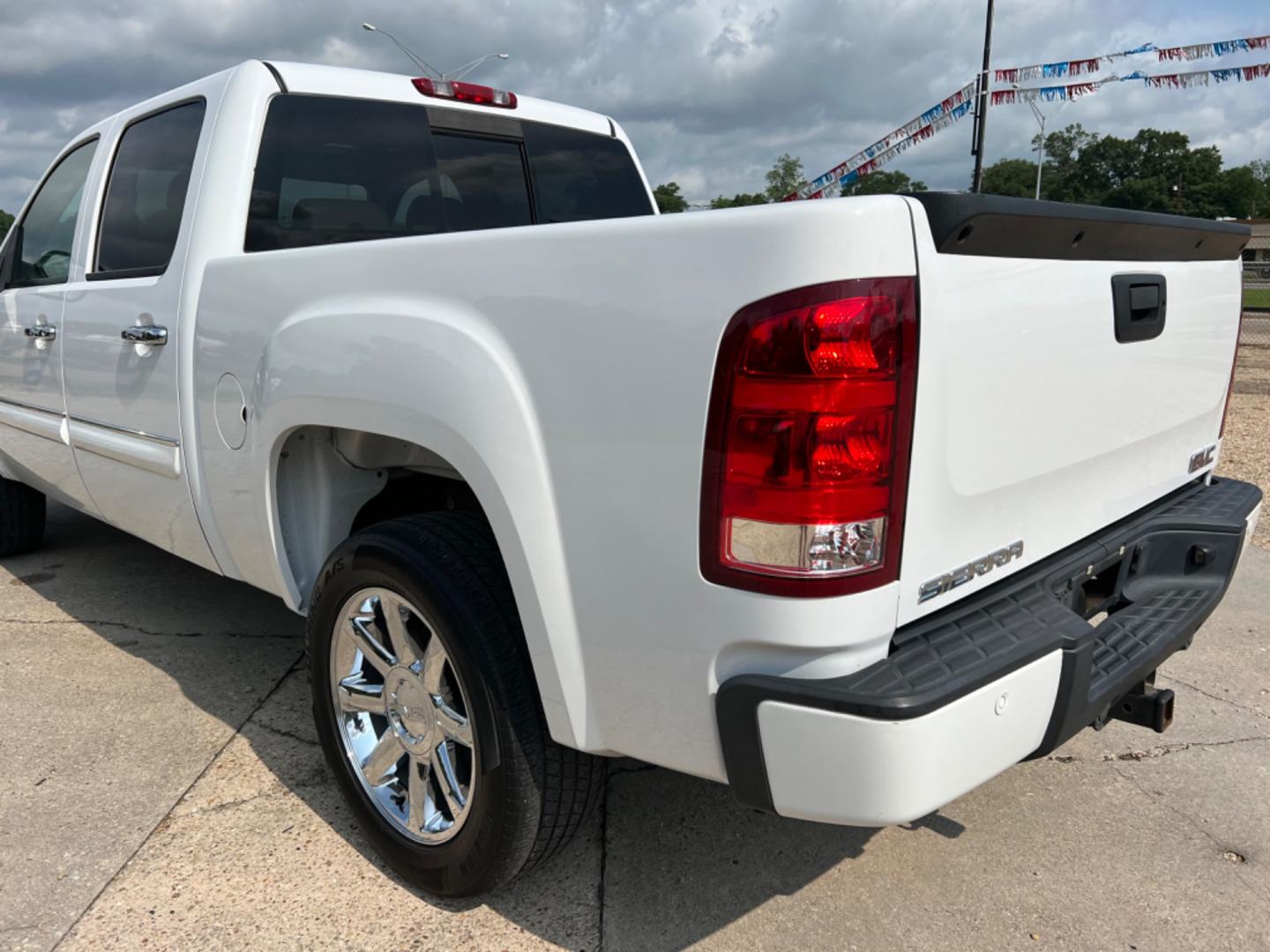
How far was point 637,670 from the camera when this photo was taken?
1.79 meters

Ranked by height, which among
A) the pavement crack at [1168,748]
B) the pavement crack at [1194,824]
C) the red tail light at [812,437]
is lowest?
the pavement crack at [1194,824]

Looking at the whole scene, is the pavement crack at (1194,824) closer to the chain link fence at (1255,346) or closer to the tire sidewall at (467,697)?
the tire sidewall at (467,697)

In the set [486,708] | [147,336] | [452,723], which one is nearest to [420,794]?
[452,723]

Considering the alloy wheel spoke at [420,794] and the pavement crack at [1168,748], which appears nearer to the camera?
the alloy wheel spoke at [420,794]

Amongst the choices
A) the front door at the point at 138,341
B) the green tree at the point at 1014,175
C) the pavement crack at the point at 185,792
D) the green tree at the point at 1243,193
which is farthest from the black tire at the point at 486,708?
the green tree at the point at 1243,193

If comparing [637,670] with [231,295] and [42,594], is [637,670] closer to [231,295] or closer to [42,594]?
[231,295]

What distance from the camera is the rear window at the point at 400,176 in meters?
3.04

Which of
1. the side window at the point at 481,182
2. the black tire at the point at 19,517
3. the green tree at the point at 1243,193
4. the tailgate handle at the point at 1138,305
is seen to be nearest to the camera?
the tailgate handle at the point at 1138,305

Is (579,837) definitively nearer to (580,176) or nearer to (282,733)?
(282,733)

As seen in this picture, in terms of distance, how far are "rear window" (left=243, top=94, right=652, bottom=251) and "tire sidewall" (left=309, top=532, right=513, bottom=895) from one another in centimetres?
118

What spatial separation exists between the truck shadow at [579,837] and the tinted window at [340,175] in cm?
156

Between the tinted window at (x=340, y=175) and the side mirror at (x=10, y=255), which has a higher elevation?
the tinted window at (x=340, y=175)

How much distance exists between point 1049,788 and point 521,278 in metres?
2.13

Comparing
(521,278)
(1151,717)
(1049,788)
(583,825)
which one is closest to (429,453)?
(521,278)
